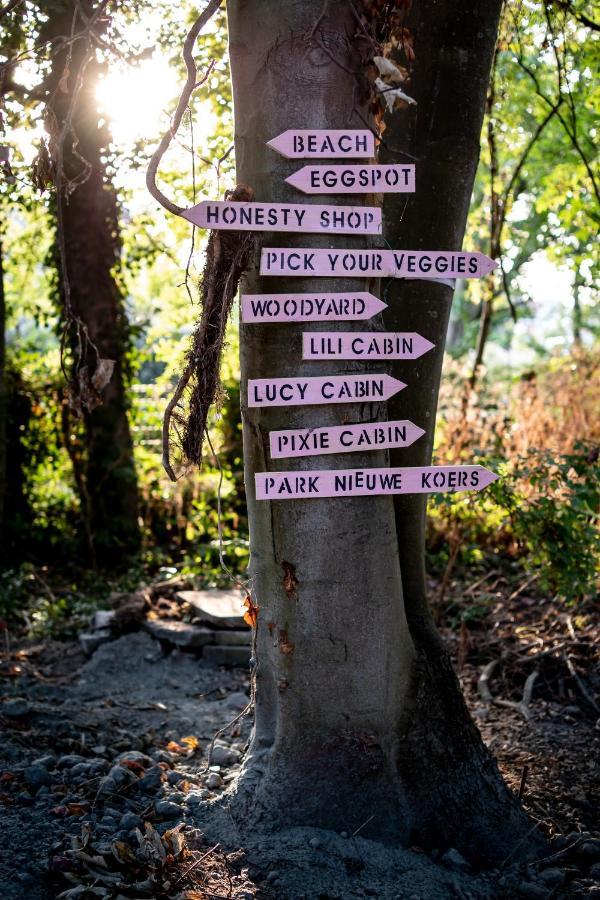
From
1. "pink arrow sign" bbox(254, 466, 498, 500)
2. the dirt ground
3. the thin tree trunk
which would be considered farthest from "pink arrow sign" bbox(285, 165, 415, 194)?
the dirt ground

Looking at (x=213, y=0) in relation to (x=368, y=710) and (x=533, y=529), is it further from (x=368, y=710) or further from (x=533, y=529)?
(x=533, y=529)

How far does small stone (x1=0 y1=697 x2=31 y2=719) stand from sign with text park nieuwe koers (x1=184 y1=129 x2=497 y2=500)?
1951 mm

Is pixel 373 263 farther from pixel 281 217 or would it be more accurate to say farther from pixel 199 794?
Answer: pixel 199 794

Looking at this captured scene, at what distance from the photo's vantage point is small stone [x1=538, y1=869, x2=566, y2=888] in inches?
108

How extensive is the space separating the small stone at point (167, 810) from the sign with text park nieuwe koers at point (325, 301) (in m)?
1.20

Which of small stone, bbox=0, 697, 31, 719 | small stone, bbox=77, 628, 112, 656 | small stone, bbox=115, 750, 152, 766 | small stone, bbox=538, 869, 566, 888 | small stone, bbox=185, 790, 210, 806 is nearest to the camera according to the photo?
small stone, bbox=538, 869, 566, 888

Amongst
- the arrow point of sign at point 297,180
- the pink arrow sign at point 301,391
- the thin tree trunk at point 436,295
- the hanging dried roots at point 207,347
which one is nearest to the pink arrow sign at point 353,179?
the arrow point of sign at point 297,180

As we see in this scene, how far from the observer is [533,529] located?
466cm

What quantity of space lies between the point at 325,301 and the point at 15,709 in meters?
2.48

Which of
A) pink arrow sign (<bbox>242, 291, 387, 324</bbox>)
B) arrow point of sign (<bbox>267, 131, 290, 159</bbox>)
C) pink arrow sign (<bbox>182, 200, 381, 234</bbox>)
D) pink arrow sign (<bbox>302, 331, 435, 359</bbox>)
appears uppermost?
arrow point of sign (<bbox>267, 131, 290, 159</bbox>)

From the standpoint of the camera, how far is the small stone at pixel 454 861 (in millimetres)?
2750

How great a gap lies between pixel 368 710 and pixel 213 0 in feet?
7.90

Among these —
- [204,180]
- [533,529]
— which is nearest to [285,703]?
[533,529]

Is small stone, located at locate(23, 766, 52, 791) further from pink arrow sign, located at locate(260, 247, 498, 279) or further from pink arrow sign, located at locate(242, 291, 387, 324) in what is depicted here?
pink arrow sign, located at locate(260, 247, 498, 279)
